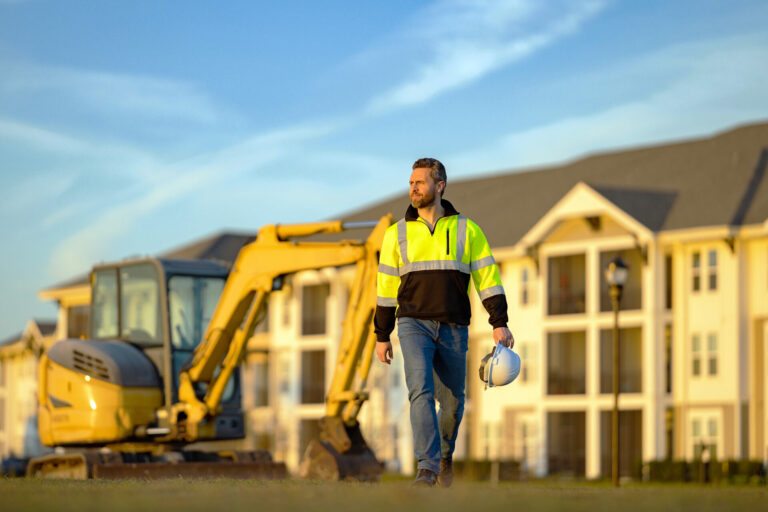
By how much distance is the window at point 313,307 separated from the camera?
190 feet

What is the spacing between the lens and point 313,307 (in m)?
58.6

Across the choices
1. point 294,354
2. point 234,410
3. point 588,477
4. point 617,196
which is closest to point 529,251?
point 617,196

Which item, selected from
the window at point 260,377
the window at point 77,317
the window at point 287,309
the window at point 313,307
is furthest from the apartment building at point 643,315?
the window at point 77,317

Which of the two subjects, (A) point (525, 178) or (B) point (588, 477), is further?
(A) point (525, 178)

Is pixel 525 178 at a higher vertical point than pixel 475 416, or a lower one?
higher

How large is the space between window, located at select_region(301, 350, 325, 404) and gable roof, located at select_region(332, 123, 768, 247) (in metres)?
6.87

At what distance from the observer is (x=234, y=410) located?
71.7 ft

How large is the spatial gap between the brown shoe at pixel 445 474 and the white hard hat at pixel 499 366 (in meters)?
0.76

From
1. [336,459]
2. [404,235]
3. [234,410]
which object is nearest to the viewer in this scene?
[404,235]

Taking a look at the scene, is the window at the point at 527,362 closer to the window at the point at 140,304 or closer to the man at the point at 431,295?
the window at the point at 140,304

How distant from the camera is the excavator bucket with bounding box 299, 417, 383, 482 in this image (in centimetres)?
1934

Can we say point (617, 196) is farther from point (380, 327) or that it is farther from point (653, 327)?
point (380, 327)

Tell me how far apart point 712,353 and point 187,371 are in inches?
1064

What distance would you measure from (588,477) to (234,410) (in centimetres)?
2608
